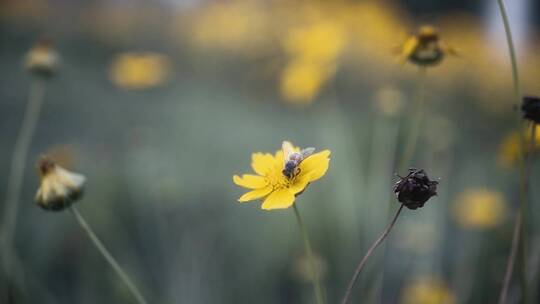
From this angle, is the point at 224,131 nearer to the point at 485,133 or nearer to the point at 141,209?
the point at 141,209

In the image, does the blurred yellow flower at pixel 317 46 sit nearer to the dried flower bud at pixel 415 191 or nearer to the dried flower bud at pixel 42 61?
the dried flower bud at pixel 42 61

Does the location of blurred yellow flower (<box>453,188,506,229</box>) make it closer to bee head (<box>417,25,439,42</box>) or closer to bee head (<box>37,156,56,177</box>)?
bee head (<box>417,25,439,42</box>)

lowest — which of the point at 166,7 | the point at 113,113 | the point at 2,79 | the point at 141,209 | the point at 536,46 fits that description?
the point at 536,46

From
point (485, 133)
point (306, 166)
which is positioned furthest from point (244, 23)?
point (306, 166)

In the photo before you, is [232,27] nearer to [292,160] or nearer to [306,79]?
[306,79]

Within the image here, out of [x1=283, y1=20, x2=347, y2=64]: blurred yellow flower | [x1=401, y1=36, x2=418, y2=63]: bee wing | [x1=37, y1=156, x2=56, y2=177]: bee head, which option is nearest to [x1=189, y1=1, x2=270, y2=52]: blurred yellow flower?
[x1=283, y1=20, x2=347, y2=64]: blurred yellow flower

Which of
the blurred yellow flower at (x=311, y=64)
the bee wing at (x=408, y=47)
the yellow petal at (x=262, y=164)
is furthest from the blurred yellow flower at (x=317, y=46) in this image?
the yellow petal at (x=262, y=164)

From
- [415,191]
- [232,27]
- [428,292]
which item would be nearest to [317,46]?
[428,292]

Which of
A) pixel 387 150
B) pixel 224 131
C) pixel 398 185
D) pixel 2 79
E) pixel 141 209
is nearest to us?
pixel 398 185
